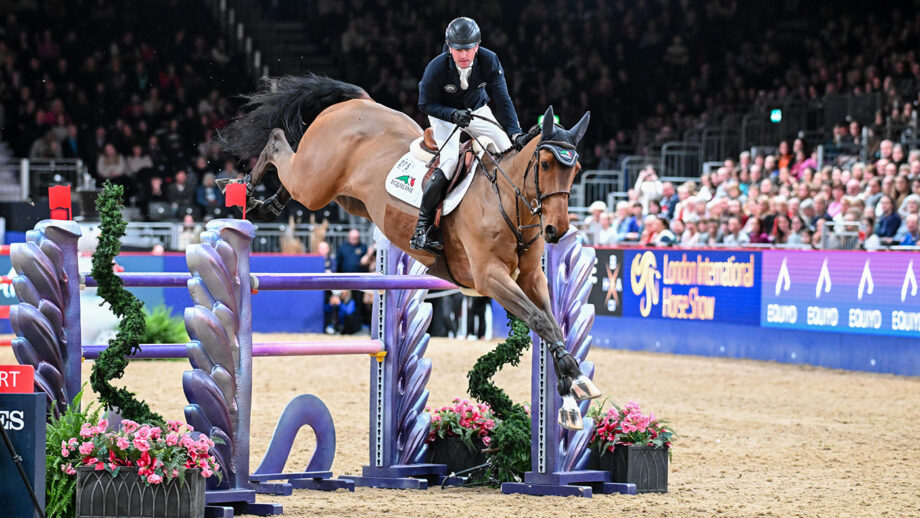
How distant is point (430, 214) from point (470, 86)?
0.80 meters

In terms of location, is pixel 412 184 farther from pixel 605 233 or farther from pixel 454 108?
pixel 605 233

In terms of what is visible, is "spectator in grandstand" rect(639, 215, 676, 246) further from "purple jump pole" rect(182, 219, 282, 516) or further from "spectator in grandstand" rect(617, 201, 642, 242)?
"purple jump pole" rect(182, 219, 282, 516)

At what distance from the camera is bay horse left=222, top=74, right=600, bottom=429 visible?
674 centimetres

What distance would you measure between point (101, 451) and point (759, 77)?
78.9 ft

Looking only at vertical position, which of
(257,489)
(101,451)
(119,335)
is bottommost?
(257,489)

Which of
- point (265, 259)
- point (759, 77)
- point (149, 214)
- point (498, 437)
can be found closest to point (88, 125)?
point (149, 214)

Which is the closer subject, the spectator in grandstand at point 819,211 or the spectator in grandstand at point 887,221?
the spectator in grandstand at point 887,221

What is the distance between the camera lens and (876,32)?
26500 mm

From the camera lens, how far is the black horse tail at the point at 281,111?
8469 mm

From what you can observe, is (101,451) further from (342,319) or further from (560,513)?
(342,319)

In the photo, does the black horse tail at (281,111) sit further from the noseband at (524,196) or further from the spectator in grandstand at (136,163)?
the spectator in grandstand at (136,163)

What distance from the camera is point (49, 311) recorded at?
21.6 feet

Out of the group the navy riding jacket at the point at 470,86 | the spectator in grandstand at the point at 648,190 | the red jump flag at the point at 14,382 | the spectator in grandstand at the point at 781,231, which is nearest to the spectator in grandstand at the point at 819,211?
the spectator in grandstand at the point at 781,231

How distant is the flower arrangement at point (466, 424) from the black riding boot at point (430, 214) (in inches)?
63.3
